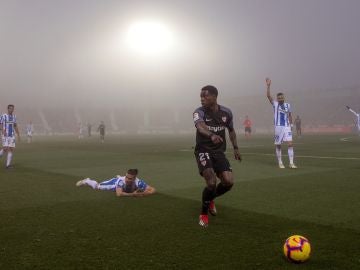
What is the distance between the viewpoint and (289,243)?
15.2 ft

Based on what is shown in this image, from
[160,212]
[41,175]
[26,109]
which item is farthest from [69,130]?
[160,212]

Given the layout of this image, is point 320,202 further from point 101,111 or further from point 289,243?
point 101,111

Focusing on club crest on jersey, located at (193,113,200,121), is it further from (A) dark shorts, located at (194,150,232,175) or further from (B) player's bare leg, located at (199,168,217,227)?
(B) player's bare leg, located at (199,168,217,227)

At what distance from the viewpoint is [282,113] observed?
1455 cm

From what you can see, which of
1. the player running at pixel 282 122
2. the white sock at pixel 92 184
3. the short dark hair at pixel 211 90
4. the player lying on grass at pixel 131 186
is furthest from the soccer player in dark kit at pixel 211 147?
the player running at pixel 282 122

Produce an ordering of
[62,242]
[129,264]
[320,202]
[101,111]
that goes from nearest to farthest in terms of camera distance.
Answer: [129,264]
[62,242]
[320,202]
[101,111]

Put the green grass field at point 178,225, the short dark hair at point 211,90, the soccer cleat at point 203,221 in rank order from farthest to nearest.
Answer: the short dark hair at point 211,90
the soccer cleat at point 203,221
the green grass field at point 178,225

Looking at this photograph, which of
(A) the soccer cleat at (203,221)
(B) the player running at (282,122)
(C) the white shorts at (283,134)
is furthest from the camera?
(C) the white shorts at (283,134)

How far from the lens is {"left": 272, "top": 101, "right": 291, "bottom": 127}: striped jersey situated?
14469 mm

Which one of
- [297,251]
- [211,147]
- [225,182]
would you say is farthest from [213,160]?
[297,251]

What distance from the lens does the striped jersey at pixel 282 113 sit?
14.5 meters

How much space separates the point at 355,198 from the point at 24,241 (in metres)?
6.07

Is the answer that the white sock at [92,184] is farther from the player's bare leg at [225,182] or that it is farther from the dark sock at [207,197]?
the dark sock at [207,197]

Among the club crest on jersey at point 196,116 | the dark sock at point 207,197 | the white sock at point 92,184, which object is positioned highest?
the club crest on jersey at point 196,116
